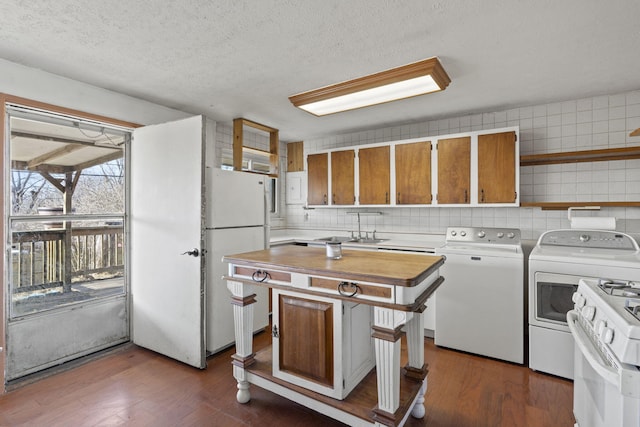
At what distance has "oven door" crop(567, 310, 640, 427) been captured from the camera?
40.4 inches

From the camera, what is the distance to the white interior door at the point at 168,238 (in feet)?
8.19

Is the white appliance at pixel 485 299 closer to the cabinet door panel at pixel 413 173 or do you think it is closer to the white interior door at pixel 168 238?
the cabinet door panel at pixel 413 173

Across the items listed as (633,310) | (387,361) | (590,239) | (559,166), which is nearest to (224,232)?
(387,361)

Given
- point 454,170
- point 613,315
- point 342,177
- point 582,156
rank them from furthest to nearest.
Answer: point 342,177 < point 454,170 < point 582,156 < point 613,315

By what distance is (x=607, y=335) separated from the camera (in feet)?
3.77

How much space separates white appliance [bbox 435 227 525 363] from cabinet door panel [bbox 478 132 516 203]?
0.35 meters

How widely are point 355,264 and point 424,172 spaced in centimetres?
209

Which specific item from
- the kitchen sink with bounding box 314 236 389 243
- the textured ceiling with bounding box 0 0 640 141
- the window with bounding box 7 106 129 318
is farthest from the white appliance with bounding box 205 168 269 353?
the kitchen sink with bounding box 314 236 389 243

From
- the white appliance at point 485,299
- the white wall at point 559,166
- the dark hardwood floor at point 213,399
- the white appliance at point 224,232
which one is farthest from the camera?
the white wall at point 559,166

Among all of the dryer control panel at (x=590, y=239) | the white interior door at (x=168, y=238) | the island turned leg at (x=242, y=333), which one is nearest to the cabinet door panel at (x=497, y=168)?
the dryer control panel at (x=590, y=239)

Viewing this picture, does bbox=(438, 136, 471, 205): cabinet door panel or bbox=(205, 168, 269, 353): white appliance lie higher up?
bbox=(438, 136, 471, 205): cabinet door panel

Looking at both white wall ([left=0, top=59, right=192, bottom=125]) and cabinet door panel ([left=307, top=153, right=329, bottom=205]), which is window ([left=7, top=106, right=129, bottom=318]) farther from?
cabinet door panel ([left=307, top=153, right=329, bottom=205])

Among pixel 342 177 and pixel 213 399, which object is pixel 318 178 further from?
pixel 213 399

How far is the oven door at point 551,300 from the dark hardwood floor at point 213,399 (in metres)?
0.42
